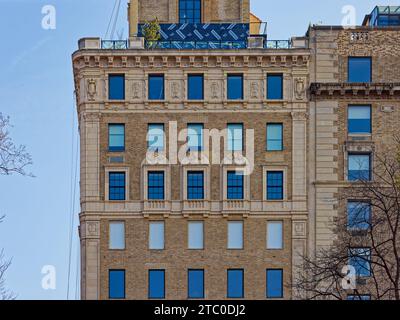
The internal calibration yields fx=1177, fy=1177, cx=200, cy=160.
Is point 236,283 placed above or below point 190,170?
below

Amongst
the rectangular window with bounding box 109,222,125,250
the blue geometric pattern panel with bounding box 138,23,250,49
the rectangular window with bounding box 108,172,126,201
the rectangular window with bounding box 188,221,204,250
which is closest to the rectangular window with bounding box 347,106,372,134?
the blue geometric pattern panel with bounding box 138,23,250,49

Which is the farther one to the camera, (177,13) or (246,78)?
(177,13)

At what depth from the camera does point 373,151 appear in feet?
208

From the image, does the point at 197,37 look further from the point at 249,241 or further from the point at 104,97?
the point at 249,241

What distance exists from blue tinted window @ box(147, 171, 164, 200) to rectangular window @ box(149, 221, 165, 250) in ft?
4.80

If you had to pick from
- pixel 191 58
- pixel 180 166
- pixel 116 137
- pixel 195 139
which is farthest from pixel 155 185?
pixel 191 58

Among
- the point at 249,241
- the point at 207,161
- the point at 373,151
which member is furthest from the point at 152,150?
the point at 373,151

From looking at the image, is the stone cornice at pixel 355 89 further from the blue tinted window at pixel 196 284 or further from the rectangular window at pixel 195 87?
the blue tinted window at pixel 196 284

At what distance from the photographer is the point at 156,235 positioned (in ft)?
207

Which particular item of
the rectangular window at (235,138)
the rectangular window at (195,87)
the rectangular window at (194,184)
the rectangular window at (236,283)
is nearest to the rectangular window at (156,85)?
the rectangular window at (195,87)

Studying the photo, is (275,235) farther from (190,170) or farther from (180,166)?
(180,166)

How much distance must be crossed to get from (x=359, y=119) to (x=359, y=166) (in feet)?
8.52

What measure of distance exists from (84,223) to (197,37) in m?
13.2

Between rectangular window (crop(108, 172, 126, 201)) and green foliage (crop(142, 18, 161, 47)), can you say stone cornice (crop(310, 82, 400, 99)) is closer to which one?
green foliage (crop(142, 18, 161, 47))
